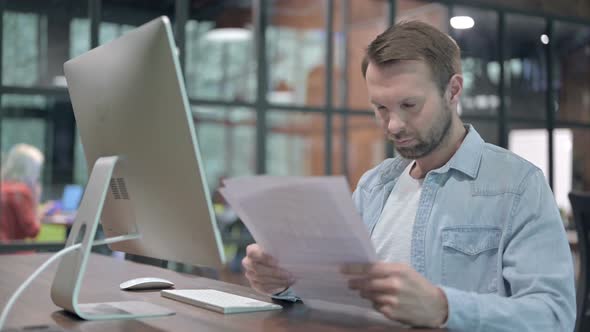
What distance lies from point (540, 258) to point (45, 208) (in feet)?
14.2

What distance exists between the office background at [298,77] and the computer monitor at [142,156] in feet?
8.92

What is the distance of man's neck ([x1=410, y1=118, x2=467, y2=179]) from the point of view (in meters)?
1.69

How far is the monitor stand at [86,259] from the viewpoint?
1.34 meters

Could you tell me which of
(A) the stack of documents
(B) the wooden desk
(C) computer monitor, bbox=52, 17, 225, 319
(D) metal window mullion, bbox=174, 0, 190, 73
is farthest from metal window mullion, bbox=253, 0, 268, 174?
(A) the stack of documents

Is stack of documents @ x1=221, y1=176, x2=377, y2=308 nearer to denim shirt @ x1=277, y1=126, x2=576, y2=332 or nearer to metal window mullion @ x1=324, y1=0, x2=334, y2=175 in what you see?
denim shirt @ x1=277, y1=126, x2=576, y2=332

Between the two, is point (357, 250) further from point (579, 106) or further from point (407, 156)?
point (579, 106)

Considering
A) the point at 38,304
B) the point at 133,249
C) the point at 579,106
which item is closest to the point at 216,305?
the point at 133,249

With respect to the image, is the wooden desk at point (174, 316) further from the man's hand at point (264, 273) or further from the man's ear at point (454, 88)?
the man's ear at point (454, 88)

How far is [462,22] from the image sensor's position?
693cm

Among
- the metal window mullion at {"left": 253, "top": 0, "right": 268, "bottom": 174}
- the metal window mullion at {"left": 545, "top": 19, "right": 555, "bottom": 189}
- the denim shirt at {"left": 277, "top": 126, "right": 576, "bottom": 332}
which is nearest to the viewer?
the denim shirt at {"left": 277, "top": 126, "right": 576, "bottom": 332}

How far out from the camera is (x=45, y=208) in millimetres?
5109

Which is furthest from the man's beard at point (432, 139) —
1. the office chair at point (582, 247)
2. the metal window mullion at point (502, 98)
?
the metal window mullion at point (502, 98)

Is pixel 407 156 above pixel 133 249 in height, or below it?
above

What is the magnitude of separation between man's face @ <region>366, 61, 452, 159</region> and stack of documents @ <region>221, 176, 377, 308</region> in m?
0.45
